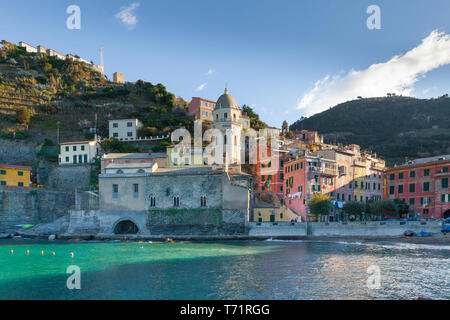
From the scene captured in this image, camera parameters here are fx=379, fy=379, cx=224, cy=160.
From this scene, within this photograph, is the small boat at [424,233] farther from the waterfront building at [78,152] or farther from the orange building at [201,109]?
the orange building at [201,109]

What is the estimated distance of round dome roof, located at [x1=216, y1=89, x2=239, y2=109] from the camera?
55875 mm

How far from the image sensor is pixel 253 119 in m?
74.3

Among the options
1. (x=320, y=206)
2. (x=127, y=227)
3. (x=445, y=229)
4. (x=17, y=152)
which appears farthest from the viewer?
(x=17, y=152)

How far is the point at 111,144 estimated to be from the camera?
200 ft

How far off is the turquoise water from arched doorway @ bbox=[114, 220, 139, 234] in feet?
34.7

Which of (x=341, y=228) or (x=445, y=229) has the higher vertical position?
(x=445, y=229)

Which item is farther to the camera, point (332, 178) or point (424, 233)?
point (332, 178)

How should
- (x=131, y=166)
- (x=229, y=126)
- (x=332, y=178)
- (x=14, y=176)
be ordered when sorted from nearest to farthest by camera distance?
1. (x=131, y=166)
2. (x=332, y=178)
3. (x=14, y=176)
4. (x=229, y=126)

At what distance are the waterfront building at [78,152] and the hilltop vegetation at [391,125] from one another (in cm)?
5860

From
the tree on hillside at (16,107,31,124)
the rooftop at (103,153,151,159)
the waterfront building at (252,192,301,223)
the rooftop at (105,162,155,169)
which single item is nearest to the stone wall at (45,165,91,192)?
the rooftop at (103,153,151,159)

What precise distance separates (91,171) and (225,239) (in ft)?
80.2

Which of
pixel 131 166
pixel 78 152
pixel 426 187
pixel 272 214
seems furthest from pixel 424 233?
pixel 78 152

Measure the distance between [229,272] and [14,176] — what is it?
134 feet

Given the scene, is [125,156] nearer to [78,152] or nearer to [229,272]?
[78,152]
